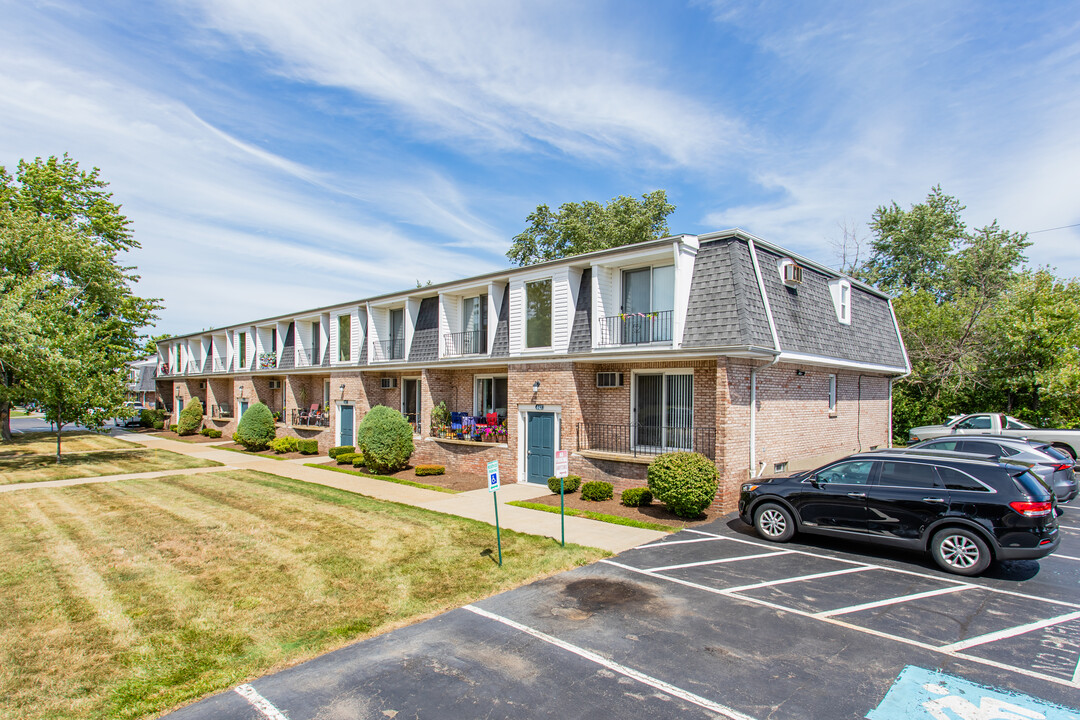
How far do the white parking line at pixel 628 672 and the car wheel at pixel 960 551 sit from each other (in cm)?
557

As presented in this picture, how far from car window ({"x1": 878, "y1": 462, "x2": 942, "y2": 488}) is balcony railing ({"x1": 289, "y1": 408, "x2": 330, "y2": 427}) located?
886 inches

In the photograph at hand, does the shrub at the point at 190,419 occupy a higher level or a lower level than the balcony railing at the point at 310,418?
lower

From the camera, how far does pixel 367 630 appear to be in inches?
248

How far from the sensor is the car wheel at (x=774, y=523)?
9688 millimetres

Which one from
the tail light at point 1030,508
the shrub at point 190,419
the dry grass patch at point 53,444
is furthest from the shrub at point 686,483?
the shrub at point 190,419

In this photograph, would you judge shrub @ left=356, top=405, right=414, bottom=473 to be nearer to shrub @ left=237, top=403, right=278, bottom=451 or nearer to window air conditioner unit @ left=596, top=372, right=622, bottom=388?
window air conditioner unit @ left=596, top=372, right=622, bottom=388

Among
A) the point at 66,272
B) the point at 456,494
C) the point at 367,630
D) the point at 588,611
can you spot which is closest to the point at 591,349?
the point at 456,494

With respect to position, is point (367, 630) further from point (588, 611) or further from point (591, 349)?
point (591, 349)

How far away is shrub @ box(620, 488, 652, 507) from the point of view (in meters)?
12.6

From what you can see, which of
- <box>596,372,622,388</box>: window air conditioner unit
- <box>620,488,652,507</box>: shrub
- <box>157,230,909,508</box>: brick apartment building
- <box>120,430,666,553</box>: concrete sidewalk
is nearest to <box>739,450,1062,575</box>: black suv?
<box>157,230,909,508</box>: brick apartment building

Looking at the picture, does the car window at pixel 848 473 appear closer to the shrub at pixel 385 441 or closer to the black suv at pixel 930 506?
the black suv at pixel 930 506

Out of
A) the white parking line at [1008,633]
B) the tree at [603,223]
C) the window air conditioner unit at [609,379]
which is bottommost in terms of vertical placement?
the white parking line at [1008,633]

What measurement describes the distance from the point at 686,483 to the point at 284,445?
19972mm

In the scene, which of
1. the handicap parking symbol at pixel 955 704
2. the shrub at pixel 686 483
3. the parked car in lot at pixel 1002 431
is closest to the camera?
the handicap parking symbol at pixel 955 704
